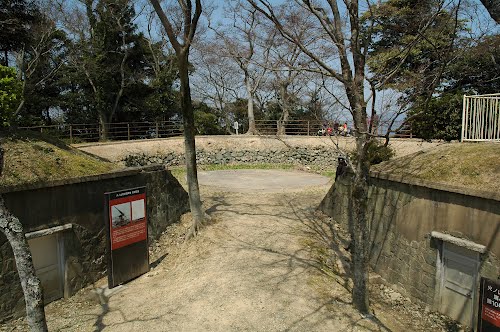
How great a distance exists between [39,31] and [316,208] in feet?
55.8

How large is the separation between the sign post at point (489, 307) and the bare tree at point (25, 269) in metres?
5.31

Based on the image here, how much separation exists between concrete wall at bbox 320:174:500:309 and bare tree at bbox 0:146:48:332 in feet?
19.5

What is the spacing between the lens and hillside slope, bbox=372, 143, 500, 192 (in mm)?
6082

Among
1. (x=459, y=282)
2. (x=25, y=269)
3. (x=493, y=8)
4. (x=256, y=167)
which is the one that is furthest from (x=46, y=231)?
(x=256, y=167)

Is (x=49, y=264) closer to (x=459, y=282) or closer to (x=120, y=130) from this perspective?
(x=459, y=282)

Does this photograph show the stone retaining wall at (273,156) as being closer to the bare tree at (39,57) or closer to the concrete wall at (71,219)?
the bare tree at (39,57)

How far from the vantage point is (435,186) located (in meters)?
6.36

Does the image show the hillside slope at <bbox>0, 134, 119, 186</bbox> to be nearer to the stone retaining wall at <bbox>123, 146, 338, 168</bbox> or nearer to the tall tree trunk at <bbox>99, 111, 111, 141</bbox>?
the stone retaining wall at <bbox>123, 146, 338, 168</bbox>

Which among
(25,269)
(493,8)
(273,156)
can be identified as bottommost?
(25,269)

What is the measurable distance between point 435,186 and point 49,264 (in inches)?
273

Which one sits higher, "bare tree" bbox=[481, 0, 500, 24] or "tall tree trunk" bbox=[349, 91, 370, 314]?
"bare tree" bbox=[481, 0, 500, 24]

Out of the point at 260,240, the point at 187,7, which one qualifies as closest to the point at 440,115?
the point at 260,240

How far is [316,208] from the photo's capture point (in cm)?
1146

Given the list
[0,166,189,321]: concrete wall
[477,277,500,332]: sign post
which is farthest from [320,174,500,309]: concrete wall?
[0,166,189,321]: concrete wall
